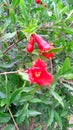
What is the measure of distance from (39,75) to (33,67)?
0.13 ft

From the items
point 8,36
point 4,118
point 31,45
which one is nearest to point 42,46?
point 31,45

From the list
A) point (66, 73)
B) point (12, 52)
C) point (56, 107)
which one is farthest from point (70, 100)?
point (66, 73)

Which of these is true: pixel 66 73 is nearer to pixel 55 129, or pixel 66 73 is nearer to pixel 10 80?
pixel 10 80

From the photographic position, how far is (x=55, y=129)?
177 cm

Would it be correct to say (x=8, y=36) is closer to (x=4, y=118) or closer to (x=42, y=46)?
(x=42, y=46)

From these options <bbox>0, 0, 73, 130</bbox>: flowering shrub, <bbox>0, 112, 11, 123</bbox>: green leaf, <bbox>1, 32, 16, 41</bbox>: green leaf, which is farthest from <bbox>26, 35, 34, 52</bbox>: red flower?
<bbox>0, 112, 11, 123</bbox>: green leaf

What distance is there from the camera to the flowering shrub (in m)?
1.11

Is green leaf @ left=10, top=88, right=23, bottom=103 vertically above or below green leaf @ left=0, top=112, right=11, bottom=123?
above

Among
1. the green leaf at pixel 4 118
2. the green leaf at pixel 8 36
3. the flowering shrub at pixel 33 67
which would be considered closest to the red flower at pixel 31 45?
the flowering shrub at pixel 33 67

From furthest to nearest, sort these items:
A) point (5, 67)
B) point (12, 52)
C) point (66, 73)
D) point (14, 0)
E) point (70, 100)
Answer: point (70, 100) → point (12, 52) → point (5, 67) → point (14, 0) → point (66, 73)

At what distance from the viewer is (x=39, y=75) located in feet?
3.36

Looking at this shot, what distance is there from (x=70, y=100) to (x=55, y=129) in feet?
0.71

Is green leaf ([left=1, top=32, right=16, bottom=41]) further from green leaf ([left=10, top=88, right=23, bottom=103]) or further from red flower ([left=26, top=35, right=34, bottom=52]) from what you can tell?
green leaf ([left=10, top=88, right=23, bottom=103])

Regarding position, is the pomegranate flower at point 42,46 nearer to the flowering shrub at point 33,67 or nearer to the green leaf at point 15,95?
the flowering shrub at point 33,67
